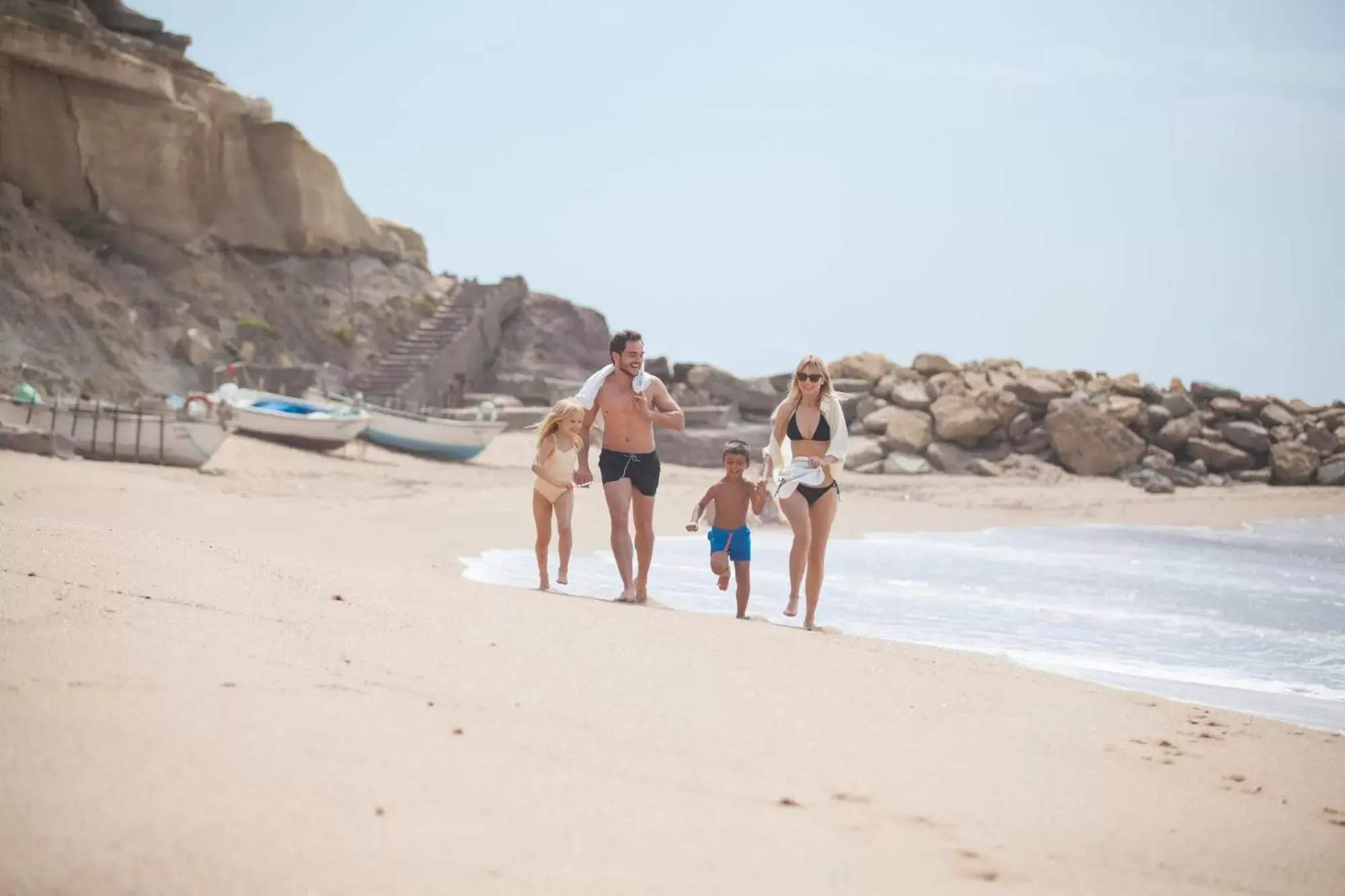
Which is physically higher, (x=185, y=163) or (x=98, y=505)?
(x=185, y=163)

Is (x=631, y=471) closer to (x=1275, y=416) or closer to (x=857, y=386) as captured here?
(x=857, y=386)

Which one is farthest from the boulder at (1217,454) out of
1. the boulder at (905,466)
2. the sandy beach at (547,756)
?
the sandy beach at (547,756)

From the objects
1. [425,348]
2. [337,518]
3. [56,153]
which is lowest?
[337,518]

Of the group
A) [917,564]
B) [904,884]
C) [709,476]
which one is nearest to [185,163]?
[709,476]

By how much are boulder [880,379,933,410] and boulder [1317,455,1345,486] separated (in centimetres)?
791

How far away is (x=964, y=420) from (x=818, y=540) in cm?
1745

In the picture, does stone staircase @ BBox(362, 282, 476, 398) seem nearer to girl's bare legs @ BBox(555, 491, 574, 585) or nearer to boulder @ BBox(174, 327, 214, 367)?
boulder @ BBox(174, 327, 214, 367)

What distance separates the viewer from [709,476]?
2189cm

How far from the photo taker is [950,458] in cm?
2422

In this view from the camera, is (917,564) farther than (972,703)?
Yes

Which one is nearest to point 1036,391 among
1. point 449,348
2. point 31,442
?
point 449,348

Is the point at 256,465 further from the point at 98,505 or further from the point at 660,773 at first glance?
the point at 660,773

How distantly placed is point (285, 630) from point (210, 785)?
1.63 meters

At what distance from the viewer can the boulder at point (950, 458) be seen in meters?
24.1
